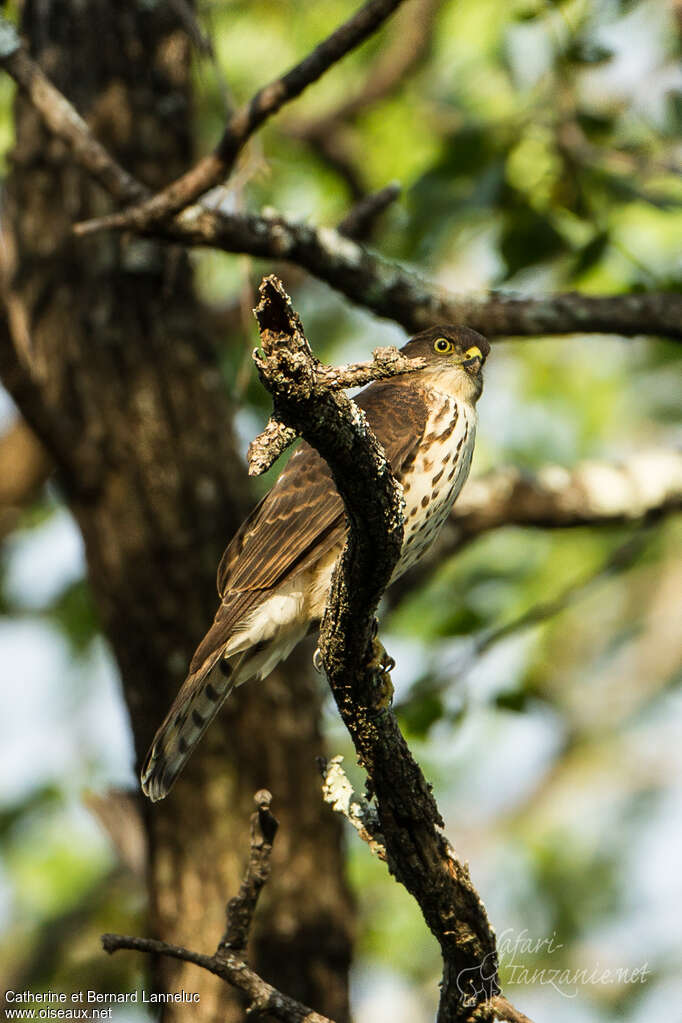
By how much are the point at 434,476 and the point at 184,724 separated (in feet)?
3.79

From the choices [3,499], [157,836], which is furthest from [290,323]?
[3,499]

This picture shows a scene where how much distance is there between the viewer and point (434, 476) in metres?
3.97

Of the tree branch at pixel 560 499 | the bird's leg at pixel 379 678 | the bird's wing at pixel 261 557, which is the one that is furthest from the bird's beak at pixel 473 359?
the bird's leg at pixel 379 678

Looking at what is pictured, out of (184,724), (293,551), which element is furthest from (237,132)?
(184,724)

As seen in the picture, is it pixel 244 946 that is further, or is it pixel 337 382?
pixel 244 946

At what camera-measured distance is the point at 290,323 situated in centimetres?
204

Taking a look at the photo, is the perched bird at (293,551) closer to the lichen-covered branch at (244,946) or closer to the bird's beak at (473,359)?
the bird's beak at (473,359)

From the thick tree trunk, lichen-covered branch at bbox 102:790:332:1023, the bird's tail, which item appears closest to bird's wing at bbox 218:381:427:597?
the bird's tail

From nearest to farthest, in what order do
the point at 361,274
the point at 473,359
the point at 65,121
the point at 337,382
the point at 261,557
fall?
the point at 337,382
the point at 261,557
the point at 65,121
the point at 361,274
the point at 473,359

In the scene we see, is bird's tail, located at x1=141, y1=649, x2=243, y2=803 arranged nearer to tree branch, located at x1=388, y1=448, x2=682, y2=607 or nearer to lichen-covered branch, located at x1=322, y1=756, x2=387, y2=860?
lichen-covered branch, located at x1=322, y1=756, x2=387, y2=860

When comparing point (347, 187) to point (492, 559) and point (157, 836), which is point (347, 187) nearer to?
point (492, 559)

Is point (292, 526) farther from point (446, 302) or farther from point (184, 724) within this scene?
point (446, 302)

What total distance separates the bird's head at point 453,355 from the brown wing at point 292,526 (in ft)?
1.32

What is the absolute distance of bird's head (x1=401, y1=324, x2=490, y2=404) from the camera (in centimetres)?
450
